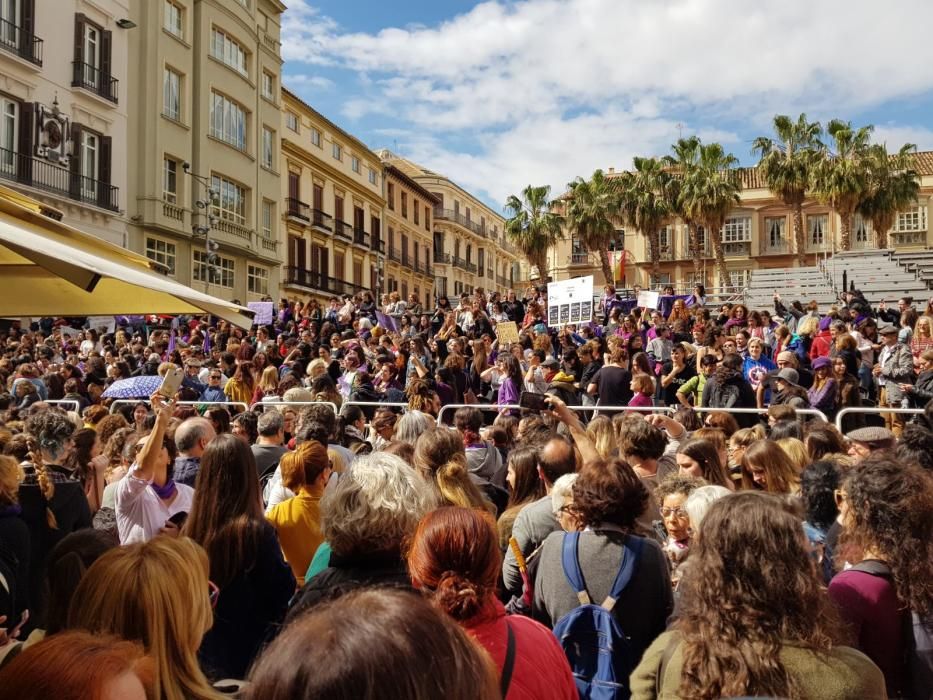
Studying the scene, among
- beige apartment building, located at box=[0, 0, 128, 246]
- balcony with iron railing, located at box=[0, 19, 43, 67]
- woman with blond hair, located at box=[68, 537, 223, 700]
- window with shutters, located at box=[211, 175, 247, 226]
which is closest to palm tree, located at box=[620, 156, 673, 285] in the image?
window with shutters, located at box=[211, 175, 247, 226]

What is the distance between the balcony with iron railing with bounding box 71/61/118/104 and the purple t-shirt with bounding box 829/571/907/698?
2995 centimetres

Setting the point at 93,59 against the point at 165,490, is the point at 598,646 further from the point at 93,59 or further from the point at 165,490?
the point at 93,59

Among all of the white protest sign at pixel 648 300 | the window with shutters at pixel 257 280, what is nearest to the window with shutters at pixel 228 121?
the window with shutters at pixel 257 280

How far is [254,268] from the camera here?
36.6m

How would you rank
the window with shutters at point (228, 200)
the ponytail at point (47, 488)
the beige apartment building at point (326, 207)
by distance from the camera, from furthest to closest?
the beige apartment building at point (326, 207) < the window with shutters at point (228, 200) < the ponytail at point (47, 488)

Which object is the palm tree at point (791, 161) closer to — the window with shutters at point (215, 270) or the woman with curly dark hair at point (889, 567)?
the window with shutters at point (215, 270)

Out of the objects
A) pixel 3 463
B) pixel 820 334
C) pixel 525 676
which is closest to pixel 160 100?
pixel 820 334

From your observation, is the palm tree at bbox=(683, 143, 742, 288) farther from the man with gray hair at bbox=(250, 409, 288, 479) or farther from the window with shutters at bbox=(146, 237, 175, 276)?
the man with gray hair at bbox=(250, 409, 288, 479)

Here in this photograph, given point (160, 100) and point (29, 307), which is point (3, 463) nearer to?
point (29, 307)

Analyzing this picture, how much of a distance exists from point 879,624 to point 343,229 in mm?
46683

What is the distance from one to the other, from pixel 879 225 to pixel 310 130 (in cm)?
3454

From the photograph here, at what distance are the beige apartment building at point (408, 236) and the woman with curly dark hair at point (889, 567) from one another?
5212 centimetres

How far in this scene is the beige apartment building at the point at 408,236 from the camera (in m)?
56.2

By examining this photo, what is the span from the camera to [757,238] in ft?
196
